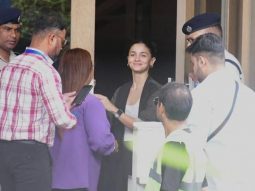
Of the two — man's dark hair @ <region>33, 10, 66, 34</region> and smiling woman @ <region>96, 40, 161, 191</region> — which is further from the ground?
man's dark hair @ <region>33, 10, 66, 34</region>

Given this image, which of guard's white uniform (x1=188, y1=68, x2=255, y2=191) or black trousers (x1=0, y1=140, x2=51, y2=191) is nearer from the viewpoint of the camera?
guard's white uniform (x1=188, y1=68, x2=255, y2=191)

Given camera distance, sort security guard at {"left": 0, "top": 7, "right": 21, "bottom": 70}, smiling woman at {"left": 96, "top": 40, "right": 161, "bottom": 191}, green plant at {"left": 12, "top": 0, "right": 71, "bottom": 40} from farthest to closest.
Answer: green plant at {"left": 12, "top": 0, "right": 71, "bottom": 40} < security guard at {"left": 0, "top": 7, "right": 21, "bottom": 70} < smiling woman at {"left": 96, "top": 40, "right": 161, "bottom": 191}

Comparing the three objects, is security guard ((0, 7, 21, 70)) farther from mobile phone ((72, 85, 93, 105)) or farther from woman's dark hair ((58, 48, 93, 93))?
mobile phone ((72, 85, 93, 105))

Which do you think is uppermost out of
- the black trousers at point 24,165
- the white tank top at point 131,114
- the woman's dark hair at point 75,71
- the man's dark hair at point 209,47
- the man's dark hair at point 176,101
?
the man's dark hair at point 209,47

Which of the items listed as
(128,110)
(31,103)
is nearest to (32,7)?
(128,110)

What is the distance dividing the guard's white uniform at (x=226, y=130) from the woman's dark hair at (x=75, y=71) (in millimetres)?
839

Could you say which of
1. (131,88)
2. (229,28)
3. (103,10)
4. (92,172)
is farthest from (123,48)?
(92,172)

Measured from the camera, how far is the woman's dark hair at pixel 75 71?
11.5ft

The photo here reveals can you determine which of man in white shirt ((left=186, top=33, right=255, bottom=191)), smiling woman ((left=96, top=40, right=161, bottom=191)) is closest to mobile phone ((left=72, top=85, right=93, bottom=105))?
smiling woman ((left=96, top=40, right=161, bottom=191))

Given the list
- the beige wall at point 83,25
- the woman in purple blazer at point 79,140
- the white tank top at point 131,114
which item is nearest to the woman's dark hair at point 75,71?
the woman in purple blazer at point 79,140

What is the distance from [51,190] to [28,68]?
2.28ft

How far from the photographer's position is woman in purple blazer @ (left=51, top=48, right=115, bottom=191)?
348 centimetres

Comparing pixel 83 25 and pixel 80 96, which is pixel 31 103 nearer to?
pixel 80 96

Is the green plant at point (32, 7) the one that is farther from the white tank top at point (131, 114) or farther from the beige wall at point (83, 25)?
the white tank top at point (131, 114)
